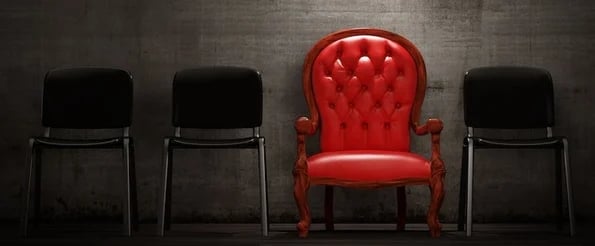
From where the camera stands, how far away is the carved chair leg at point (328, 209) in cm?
464

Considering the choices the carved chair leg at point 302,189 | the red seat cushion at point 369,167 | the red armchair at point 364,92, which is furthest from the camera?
the red armchair at point 364,92

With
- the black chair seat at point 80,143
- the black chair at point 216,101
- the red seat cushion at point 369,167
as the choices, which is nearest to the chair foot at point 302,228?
the red seat cushion at point 369,167

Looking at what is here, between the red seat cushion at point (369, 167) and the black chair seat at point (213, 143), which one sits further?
the black chair seat at point (213, 143)

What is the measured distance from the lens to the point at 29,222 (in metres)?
4.82

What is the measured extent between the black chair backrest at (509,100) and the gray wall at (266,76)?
0.33 meters

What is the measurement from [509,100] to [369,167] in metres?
1.16

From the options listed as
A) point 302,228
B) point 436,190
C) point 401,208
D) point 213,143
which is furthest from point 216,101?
point 436,190

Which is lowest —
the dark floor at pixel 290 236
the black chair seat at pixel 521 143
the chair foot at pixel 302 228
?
the dark floor at pixel 290 236

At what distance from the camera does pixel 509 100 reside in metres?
4.61

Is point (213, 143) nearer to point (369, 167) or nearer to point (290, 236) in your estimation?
point (290, 236)

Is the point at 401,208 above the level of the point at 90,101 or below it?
below

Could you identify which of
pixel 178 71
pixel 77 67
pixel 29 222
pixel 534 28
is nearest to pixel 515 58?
pixel 534 28

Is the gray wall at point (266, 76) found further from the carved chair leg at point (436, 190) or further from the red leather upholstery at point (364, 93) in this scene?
the carved chair leg at point (436, 190)

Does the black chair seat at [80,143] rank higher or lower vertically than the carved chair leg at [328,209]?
higher
